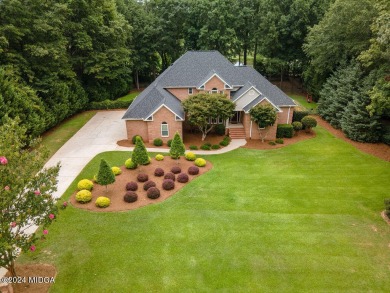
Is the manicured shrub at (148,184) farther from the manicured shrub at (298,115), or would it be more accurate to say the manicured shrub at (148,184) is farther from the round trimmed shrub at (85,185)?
the manicured shrub at (298,115)

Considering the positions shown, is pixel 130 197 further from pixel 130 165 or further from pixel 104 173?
pixel 130 165

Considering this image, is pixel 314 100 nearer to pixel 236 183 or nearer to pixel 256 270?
pixel 236 183

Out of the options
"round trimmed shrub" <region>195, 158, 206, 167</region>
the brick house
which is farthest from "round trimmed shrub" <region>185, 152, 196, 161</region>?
the brick house

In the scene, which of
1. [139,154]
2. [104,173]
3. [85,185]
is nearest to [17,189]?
[104,173]

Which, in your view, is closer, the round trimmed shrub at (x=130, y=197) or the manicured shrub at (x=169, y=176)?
the round trimmed shrub at (x=130, y=197)

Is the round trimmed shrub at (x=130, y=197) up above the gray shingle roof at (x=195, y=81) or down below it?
below

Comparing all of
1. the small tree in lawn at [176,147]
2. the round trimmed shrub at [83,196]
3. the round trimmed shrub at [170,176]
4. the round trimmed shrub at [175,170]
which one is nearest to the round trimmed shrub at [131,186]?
the round trimmed shrub at [170,176]
